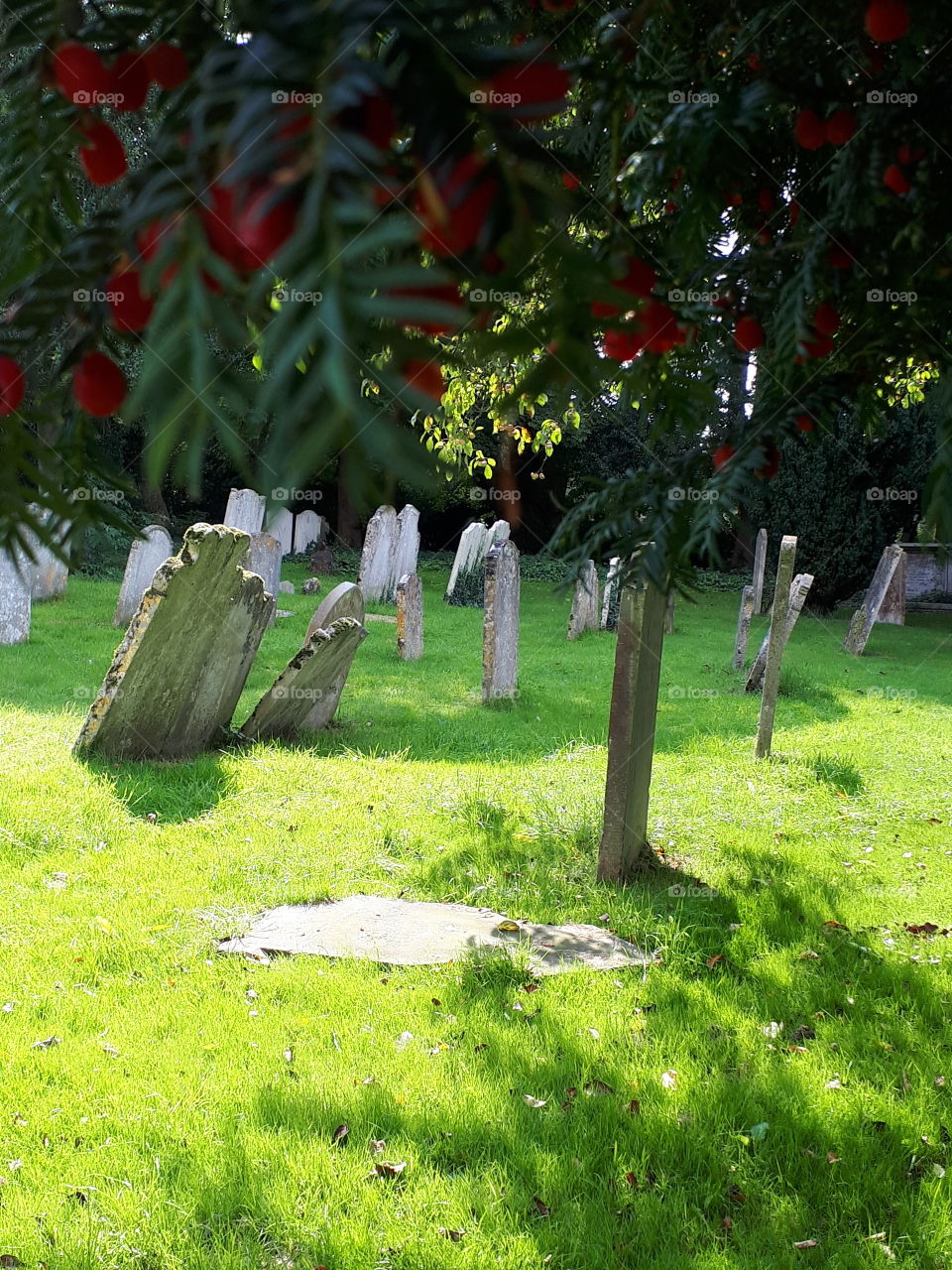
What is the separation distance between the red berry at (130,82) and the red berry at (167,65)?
0.05 ft

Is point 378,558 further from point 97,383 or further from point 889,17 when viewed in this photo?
point 97,383

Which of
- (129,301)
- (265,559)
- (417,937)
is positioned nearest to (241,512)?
(265,559)

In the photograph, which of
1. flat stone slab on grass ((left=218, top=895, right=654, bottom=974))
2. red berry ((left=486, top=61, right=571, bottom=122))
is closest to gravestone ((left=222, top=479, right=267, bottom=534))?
flat stone slab on grass ((left=218, top=895, right=654, bottom=974))

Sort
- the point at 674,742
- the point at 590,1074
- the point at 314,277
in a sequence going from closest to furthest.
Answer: the point at 314,277 → the point at 590,1074 → the point at 674,742

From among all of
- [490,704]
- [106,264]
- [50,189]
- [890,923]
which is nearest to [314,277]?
[106,264]

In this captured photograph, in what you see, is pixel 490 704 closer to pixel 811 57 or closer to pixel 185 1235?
pixel 185 1235

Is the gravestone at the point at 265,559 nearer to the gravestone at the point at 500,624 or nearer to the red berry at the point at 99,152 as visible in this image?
the gravestone at the point at 500,624

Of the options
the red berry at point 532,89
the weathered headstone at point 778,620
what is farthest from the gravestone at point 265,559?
the red berry at point 532,89

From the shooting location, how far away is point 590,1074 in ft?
11.4

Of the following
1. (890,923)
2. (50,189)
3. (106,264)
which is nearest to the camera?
(106,264)

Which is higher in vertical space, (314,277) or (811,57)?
(811,57)

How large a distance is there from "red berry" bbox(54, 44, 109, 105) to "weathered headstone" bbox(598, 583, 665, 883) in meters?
4.16

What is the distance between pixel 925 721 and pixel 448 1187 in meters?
8.84

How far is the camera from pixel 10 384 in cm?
71
